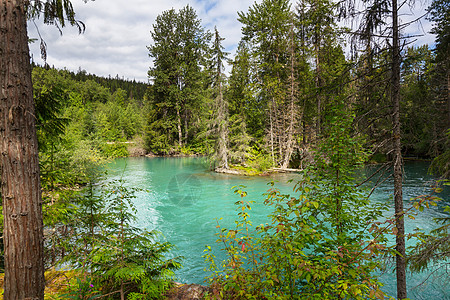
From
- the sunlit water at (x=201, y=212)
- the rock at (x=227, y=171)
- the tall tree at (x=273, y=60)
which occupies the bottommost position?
the sunlit water at (x=201, y=212)

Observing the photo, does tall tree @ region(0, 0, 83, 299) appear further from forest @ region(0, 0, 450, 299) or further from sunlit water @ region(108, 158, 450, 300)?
sunlit water @ region(108, 158, 450, 300)

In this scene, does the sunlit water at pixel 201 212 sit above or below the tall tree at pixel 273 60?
below

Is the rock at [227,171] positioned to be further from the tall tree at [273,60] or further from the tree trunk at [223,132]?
the tall tree at [273,60]

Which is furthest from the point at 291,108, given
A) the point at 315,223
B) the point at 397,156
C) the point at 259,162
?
the point at 315,223

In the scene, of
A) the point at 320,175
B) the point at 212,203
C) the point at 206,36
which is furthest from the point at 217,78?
the point at 206,36

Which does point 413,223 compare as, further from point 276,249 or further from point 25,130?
point 25,130

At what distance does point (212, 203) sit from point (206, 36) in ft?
113

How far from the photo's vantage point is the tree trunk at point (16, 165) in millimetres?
2355

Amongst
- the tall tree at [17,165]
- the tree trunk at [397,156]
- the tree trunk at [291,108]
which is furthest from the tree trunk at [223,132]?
the tall tree at [17,165]

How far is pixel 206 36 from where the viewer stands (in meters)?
37.8

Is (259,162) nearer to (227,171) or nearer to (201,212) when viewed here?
(227,171)

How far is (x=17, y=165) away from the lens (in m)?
2.38

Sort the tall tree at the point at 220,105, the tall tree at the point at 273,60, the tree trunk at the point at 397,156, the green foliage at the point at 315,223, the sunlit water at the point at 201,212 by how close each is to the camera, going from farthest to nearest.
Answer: the tall tree at the point at 273,60, the tall tree at the point at 220,105, the sunlit water at the point at 201,212, the tree trunk at the point at 397,156, the green foliage at the point at 315,223

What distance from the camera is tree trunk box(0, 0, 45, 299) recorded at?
7.73ft
